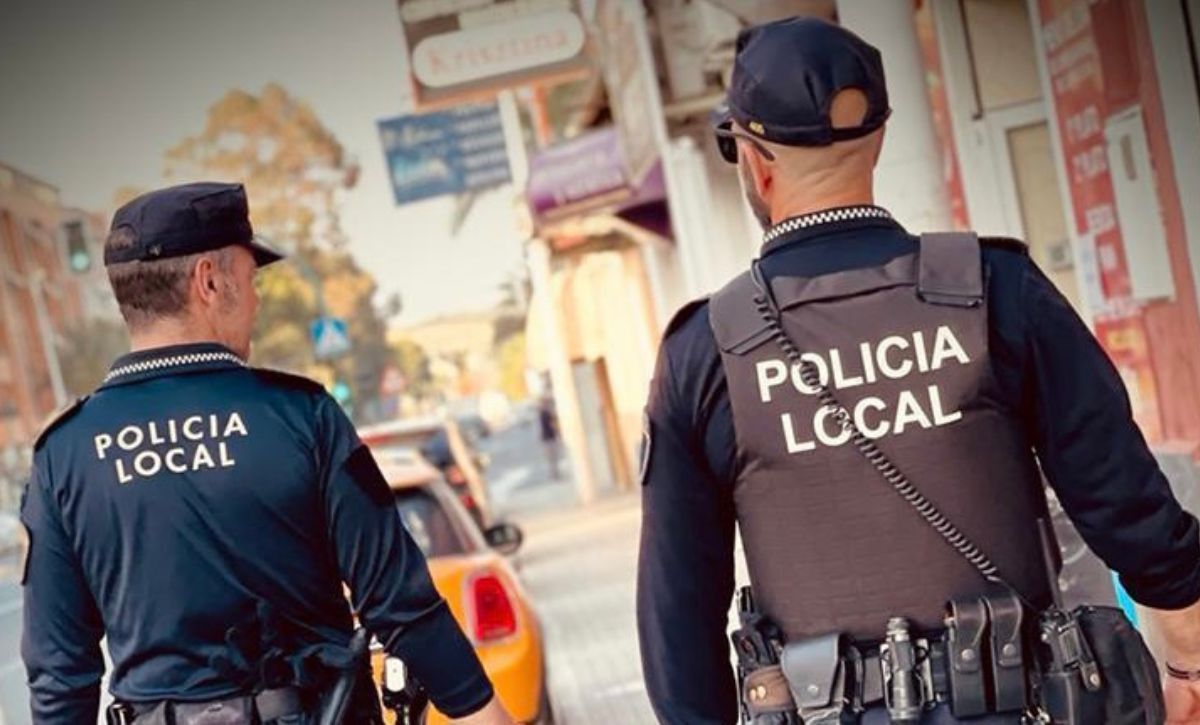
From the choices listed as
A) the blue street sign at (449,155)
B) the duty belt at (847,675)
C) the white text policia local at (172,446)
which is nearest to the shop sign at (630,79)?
the white text policia local at (172,446)

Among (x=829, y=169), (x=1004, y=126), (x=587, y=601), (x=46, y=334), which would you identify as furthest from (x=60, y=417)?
(x=46, y=334)

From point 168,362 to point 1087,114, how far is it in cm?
528

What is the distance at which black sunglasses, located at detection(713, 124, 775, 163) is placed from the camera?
2861mm

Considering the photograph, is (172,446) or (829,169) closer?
(829,169)

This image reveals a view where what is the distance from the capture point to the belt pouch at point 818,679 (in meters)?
2.70

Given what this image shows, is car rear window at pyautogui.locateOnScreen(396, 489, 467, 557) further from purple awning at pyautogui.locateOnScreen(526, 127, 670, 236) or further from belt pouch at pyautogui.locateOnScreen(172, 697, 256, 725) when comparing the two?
purple awning at pyautogui.locateOnScreen(526, 127, 670, 236)

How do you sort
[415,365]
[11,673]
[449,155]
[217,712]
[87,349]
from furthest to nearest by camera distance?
[415,365] → [87,349] → [449,155] → [11,673] → [217,712]

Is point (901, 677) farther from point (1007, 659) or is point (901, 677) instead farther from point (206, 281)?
point (206, 281)

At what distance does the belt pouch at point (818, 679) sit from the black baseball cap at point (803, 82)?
2.36 feet

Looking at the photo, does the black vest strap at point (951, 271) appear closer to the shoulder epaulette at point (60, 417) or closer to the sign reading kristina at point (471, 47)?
the shoulder epaulette at point (60, 417)

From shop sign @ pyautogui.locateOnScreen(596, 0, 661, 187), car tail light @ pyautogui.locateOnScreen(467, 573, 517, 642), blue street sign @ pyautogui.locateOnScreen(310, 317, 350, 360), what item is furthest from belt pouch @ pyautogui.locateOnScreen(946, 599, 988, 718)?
blue street sign @ pyautogui.locateOnScreen(310, 317, 350, 360)

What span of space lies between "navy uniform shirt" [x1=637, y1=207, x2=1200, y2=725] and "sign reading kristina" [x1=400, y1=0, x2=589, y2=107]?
1406 centimetres

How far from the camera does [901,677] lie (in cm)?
266

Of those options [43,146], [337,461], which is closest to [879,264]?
[337,461]
